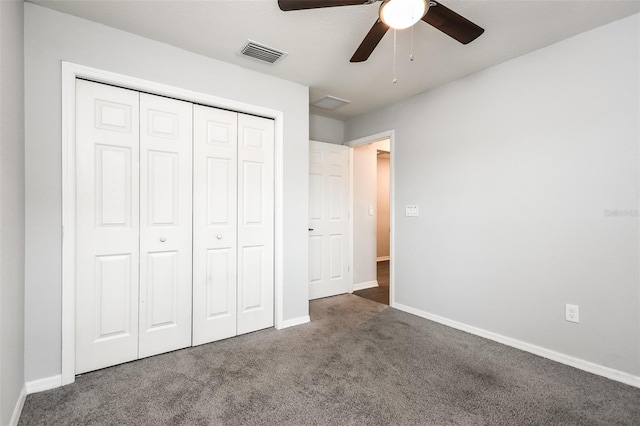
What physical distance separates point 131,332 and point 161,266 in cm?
51

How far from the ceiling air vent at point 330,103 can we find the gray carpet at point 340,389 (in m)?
2.59

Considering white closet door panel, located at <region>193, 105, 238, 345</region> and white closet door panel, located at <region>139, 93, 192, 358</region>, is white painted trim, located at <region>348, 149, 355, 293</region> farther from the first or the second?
white closet door panel, located at <region>139, 93, 192, 358</region>

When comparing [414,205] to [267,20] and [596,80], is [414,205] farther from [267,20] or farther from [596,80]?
[267,20]

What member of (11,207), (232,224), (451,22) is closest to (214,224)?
(232,224)

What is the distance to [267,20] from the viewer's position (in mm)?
2014

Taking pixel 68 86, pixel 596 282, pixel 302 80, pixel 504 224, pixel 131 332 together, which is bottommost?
pixel 131 332

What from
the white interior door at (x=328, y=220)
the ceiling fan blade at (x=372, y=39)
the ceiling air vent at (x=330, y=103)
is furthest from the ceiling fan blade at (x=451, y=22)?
the white interior door at (x=328, y=220)

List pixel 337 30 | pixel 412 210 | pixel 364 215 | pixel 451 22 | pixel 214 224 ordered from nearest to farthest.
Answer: pixel 451 22, pixel 337 30, pixel 214 224, pixel 412 210, pixel 364 215

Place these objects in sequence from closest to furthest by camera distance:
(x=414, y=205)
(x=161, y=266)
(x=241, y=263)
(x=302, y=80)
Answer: (x=161, y=266), (x=241, y=263), (x=302, y=80), (x=414, y=205)

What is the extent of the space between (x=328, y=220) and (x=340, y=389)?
233 centimetres

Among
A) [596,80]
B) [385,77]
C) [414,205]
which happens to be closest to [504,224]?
[414,205]

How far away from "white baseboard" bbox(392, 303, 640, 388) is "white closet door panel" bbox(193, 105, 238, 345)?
2.12m

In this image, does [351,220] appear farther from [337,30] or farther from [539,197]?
[337,30]

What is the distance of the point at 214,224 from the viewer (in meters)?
2.57
